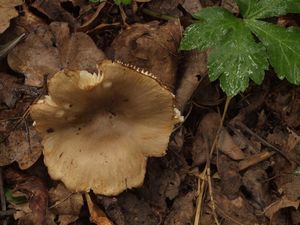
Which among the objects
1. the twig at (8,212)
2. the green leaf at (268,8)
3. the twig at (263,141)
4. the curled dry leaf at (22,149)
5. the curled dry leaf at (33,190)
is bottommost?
the twig at (8,212)

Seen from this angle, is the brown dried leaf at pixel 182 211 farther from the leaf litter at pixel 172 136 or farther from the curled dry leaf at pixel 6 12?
the curled dry leaf at pixel 6 12

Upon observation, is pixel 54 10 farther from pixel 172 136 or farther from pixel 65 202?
pixel 65 202

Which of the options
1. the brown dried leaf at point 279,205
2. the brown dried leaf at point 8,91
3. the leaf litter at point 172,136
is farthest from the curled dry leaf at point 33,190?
the brown dried leaf at point 279,205

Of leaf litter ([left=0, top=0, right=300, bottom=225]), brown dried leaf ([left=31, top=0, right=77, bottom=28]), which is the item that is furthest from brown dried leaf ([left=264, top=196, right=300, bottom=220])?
brown dried leaf ([left=31, top=0, right=77, bottom=28])

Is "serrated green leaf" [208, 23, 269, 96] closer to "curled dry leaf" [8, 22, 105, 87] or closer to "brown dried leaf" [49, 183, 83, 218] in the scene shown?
"curled dry leaf" [8, 22, 105, 87]

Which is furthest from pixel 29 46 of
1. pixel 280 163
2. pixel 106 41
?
pixel 280 163

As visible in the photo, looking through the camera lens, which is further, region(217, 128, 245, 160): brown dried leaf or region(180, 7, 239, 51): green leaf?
region(217, 128, 245, 160): brown dried leaf

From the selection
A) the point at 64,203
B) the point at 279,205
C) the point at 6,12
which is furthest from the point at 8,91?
the point at 279,205
